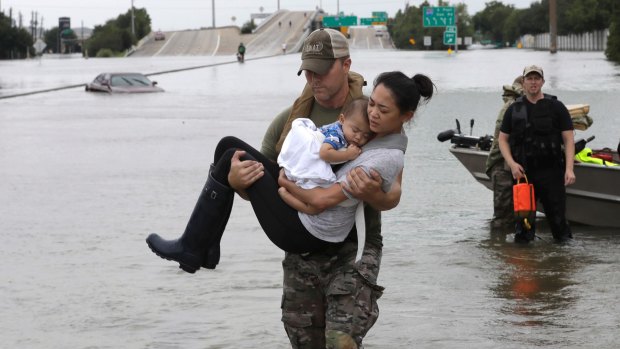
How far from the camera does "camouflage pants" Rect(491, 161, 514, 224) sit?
12.0m

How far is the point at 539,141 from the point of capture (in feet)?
35.3

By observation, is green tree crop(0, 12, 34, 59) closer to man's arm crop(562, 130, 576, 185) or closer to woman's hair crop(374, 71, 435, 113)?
man's arm crop(562, 130, 576, 185)

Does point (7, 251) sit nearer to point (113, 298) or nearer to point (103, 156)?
point (113, 298)

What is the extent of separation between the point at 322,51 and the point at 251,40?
144m

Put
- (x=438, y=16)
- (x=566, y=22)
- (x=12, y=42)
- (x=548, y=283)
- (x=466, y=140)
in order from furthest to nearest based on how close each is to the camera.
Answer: (x=12, y=42), (x=566, y=22), (x=438, y=16), (x=466, y=140), (x=548, y=283)

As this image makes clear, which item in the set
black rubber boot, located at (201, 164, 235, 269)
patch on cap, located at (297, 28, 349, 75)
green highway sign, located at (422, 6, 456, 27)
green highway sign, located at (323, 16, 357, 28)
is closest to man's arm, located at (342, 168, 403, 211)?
patch on cap, located at (297, 28, 349, 75)

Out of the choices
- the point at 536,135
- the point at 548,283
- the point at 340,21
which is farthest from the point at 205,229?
the point at 340,21

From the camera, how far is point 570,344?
7996mm

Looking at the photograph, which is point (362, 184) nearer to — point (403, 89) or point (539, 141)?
point (403, 89)

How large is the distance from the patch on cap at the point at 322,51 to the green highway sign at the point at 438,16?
434ft

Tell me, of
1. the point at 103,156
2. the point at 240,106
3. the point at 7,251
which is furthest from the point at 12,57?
the point at 7,251

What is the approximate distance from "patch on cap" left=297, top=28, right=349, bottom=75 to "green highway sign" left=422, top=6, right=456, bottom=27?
434 ft

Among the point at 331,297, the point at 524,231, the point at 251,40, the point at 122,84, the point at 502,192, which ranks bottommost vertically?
the point at 524,231

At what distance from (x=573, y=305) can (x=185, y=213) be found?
6245mm
